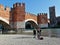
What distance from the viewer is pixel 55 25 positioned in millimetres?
94312

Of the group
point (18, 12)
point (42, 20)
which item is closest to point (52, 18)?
point (42, 20)

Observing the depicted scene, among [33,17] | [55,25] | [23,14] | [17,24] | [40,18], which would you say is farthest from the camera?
[55,25]

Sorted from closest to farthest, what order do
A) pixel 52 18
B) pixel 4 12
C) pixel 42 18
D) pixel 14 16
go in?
pixel 4 12, pixel 14 16, pixel 42 18, pixel 52 18

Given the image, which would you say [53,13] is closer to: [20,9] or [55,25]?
[55,25]

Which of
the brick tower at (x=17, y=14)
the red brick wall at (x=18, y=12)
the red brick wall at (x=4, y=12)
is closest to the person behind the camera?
the red brick wall at (x=4, y=12)

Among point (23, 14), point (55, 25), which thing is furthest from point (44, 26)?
point (55, 25)

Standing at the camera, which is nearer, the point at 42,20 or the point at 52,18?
the point at 42,20

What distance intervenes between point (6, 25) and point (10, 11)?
5.07 metres

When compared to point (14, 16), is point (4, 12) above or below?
above

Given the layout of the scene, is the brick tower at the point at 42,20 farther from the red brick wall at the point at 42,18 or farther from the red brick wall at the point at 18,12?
the red brick wall at the point at 18,12

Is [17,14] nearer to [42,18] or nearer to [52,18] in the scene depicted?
[42,18]

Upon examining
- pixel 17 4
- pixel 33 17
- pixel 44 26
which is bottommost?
pixel 44 26

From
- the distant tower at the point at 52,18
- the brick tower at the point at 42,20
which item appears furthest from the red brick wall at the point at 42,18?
the distant tower at the point at 52,18

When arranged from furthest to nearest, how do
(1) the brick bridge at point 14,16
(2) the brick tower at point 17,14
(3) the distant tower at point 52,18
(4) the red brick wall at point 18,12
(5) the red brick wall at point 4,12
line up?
(3) the distant tower at point 52,18
(4) the red brick wall at point 18,12
(2) the brick tower at point 17,14
(1) the brick bridge at point 14,16
(5) the red brick wall at point 4,12
